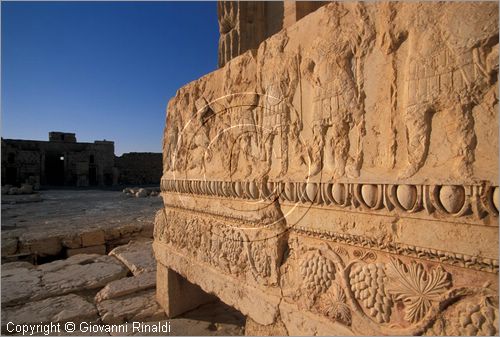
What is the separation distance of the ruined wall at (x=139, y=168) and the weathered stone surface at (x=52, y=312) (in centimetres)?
2308

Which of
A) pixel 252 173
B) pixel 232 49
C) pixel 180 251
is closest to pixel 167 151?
pixel 180 251

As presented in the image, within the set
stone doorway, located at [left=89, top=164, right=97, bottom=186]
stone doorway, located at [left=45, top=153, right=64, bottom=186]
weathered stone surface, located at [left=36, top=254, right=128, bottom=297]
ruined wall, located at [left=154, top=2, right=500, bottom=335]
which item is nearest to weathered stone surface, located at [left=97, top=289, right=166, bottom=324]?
weathered stone surface, located at [left=36, top=254, right=128, bottom=297]

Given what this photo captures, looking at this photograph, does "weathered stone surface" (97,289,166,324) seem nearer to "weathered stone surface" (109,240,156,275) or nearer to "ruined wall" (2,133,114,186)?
"weathered stone surface" (109,240,156,275)

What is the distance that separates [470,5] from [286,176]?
1039mm

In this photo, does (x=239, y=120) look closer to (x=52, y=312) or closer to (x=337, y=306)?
(x=337, y=306)

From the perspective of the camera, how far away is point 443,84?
1053 mm

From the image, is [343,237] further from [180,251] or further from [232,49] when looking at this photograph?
[232,49]

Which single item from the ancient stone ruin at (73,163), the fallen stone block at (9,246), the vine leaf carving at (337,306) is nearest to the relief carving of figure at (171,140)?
the vine leaf carving at (337,306)

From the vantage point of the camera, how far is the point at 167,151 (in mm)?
2953

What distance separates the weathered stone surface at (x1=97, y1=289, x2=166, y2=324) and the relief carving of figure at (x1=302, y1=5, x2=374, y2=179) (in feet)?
7.56

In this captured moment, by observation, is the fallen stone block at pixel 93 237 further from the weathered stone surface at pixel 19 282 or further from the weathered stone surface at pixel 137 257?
the weathered stone surface at pixel 19 282

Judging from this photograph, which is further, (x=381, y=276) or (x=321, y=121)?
(x=321, y=121)

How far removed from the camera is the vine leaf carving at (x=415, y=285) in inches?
42.1

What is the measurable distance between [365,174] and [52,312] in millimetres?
3196
